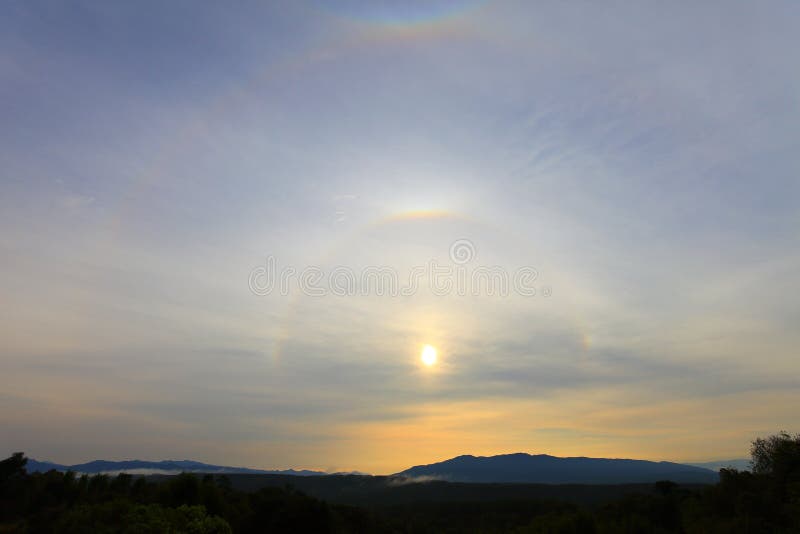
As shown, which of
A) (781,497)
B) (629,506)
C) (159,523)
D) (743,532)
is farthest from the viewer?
(629,506)

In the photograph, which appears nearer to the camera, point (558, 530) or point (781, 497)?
point (781, 497)

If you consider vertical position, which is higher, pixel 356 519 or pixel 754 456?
pixel 754 456

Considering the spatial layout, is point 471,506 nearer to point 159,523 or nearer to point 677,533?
point 677,533

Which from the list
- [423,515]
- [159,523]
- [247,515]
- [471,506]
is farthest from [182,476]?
[471,506]

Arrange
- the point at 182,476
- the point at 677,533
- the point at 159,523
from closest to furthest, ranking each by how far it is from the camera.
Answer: the point at 159,523, the point at 677,533, the point at 182,476

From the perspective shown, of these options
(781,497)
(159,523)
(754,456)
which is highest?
(754,456)

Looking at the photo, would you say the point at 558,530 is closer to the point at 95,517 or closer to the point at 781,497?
the point at 781,497
